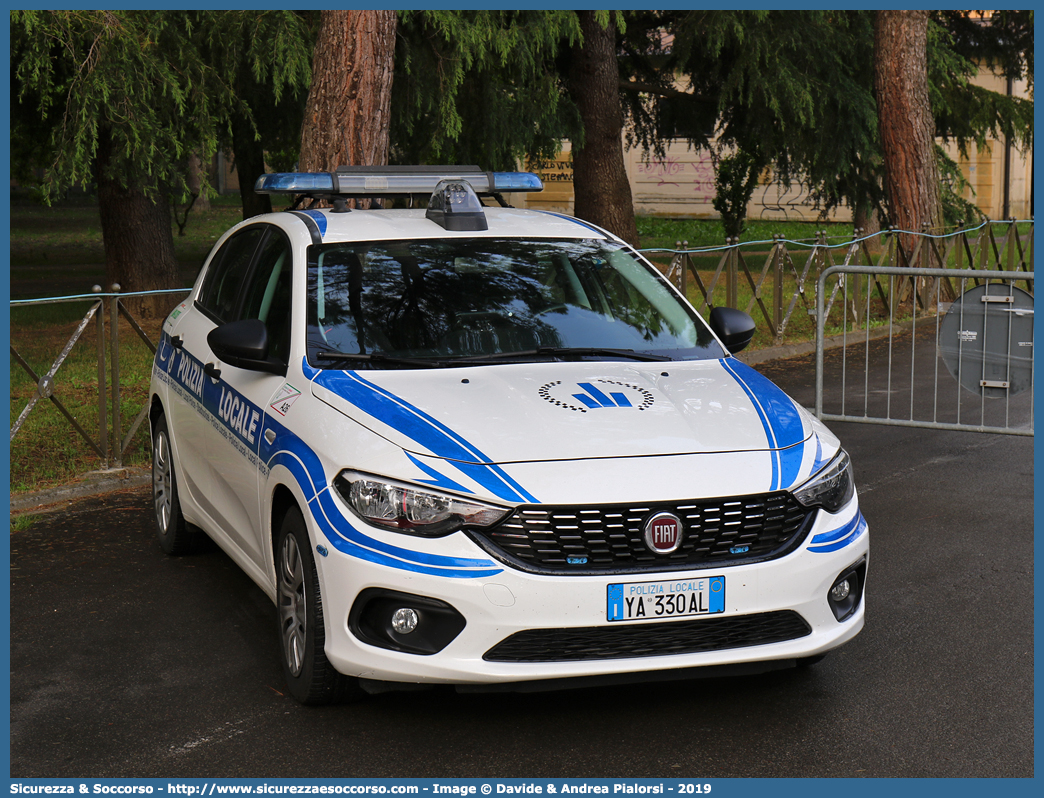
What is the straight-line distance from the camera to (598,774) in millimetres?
3846

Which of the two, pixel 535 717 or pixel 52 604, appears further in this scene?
pixel 52 604

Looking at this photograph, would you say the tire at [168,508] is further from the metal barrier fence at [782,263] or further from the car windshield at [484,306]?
the metal barrier fence at [782,263]

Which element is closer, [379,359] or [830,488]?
[830,488]

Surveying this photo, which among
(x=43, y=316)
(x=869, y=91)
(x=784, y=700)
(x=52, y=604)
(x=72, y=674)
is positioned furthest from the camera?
(x=869, y=91)

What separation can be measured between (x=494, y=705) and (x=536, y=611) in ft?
2.38

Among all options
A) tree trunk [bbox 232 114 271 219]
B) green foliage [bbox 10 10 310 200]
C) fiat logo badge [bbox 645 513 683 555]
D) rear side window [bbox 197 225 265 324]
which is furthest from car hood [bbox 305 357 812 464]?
tree trunk [bbox 232 114 271 219]

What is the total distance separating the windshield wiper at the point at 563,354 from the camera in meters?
4.83

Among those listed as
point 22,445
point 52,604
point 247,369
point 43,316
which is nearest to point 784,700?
point 247,369

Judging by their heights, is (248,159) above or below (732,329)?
above

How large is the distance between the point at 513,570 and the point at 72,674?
202 centimetres

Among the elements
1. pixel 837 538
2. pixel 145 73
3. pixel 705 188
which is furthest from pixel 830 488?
pixel 705 188

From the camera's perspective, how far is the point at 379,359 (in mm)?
4758

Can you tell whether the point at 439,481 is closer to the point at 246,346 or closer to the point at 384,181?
the point at 246,346

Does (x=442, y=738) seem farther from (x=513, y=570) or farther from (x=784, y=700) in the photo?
(x=784, y=700)
